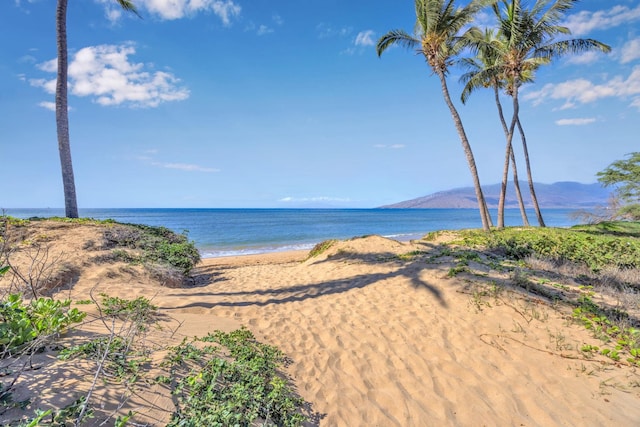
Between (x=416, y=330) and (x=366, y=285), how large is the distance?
2.48 m

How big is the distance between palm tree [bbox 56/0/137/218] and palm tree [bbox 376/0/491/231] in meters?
14.2

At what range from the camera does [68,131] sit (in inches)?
472

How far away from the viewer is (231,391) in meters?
3.32

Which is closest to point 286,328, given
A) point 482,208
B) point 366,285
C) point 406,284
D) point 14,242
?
point 366,285

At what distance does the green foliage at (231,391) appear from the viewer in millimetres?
2855

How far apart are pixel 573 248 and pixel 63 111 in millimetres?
20039

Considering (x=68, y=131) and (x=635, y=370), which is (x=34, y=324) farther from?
(x=68, y=131)

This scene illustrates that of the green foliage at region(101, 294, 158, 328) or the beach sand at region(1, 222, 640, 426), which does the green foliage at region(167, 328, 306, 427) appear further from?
the green foliage at region(101, 294, 158, 328)

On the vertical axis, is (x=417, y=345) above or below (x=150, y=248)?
below

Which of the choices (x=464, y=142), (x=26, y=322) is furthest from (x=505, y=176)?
(x=26, y=322)

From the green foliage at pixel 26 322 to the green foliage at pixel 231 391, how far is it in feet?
4.20

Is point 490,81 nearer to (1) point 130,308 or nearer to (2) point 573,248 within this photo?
(2) point 573,248

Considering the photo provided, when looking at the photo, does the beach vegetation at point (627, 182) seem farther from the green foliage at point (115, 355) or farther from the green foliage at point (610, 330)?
the green foliage at point (115, 355)

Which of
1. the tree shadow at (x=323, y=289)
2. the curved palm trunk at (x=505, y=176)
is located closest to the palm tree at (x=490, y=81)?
the curved palm trunk at (x=505, y=176)
